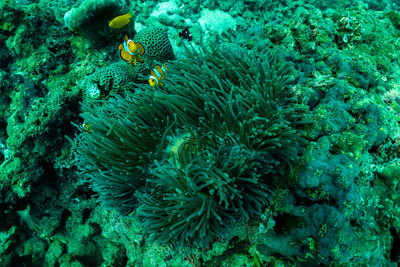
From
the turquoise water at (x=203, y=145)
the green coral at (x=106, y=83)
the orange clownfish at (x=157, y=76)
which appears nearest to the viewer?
the turquoise water at (x=203, y=145)

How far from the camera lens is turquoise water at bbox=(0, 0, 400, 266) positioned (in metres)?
2.26

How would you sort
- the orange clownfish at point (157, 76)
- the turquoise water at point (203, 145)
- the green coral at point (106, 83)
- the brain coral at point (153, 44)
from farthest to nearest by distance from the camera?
the brain coral at point (153, 44), the green coral at point (106, 83), the orange clownfish at point (157, 76), the turquoise water at point (203, 145)

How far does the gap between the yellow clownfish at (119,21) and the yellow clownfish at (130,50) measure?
67 cm

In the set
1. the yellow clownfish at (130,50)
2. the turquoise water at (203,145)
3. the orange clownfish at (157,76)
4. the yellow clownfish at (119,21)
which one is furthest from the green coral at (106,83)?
the yellow clownfish at (119,21)

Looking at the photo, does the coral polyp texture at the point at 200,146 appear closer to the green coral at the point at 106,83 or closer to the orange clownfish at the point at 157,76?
the orange clownfish at the point at 157,76

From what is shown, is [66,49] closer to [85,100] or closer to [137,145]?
[85,100]

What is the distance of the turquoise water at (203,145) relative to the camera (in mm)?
2264

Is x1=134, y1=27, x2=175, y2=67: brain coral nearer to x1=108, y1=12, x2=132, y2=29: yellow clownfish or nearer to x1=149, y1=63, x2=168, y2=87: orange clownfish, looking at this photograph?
x1=108, y1=12, x2=132, y2=29: yellow clownfish

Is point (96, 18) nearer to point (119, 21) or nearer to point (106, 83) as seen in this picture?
point (119, 21)

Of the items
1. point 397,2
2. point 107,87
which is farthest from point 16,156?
point 397,2

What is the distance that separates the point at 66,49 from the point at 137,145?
302cm

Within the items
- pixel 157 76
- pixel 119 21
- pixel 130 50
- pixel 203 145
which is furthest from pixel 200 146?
pixel 119 21

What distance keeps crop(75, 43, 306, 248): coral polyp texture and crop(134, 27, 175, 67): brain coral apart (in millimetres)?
1250

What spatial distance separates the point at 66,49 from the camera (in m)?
4.69
